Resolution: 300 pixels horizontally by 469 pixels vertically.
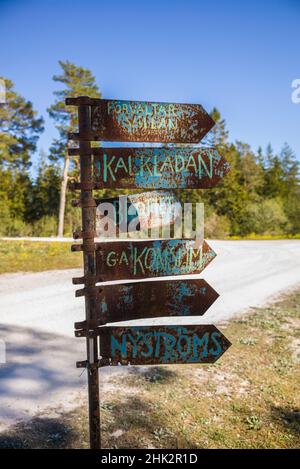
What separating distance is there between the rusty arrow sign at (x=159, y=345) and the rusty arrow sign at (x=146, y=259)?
1.20 ft

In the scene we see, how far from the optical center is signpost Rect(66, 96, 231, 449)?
2.47 m

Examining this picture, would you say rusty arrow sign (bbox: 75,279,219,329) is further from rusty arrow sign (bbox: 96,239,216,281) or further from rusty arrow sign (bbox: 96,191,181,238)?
rusty arrow sign (bbox: 96,191,181,238)

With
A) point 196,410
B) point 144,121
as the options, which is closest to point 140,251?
point 144,121

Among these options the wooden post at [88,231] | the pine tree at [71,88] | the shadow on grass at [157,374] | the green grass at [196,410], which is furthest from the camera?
the pine tree at [71,88]

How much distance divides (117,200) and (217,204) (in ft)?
136

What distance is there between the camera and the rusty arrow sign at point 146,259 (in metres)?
2.51

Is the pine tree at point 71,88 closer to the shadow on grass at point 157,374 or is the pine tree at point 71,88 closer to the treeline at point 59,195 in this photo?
the treeline at point 59,195

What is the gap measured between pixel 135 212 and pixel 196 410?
2179 mm

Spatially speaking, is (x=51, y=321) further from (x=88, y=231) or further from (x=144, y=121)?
(x=144, y=121)

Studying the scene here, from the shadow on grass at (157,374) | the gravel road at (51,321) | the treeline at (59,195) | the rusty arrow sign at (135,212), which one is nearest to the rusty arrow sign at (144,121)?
the rusty arrow sign at (135,212)

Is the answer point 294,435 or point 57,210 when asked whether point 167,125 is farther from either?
point 57,210

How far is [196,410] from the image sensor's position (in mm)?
3645
